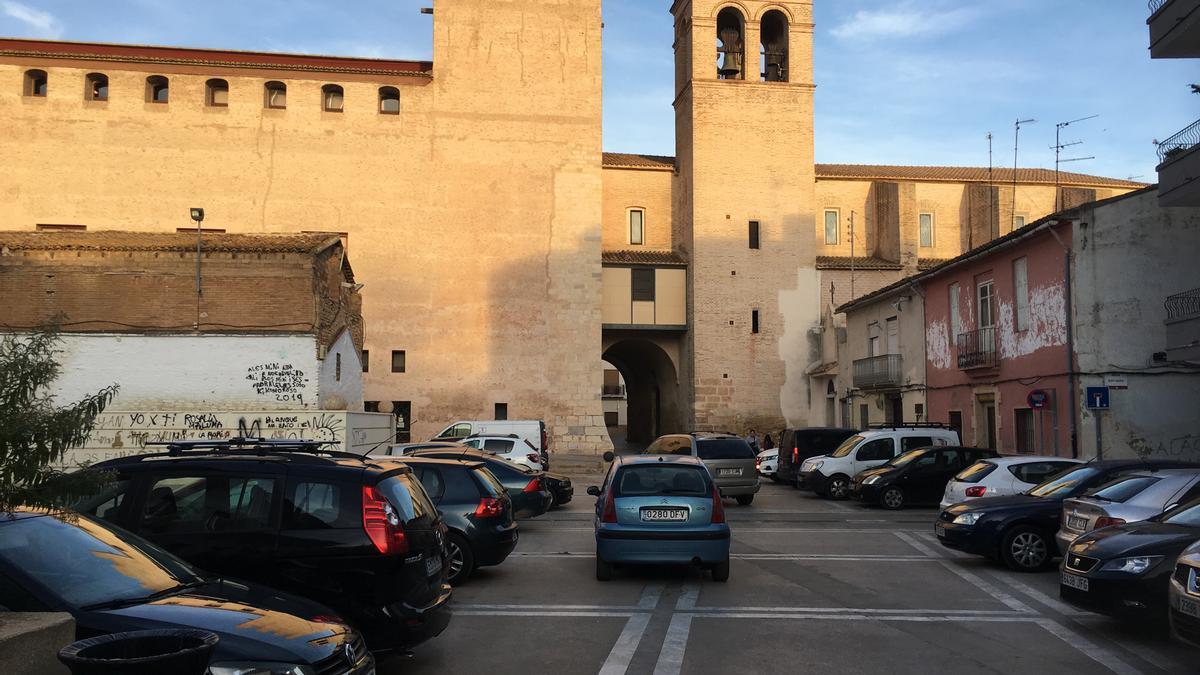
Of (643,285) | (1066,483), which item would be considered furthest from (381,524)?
(643,285)

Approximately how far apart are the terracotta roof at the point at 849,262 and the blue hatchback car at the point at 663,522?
3586 centimetres

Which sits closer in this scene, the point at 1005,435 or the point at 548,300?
the point at 1005,435

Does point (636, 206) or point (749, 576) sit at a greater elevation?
point (636, 206)

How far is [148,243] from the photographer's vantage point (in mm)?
23094

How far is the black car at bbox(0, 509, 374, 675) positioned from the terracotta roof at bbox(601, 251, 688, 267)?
38607 mm

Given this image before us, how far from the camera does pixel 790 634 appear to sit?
8.70m

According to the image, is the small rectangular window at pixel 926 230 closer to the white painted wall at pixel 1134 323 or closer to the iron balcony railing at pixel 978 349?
the iron balcony railing at pixel 978 349

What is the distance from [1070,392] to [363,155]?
28.9 m

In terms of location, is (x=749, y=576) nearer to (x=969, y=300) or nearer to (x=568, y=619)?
(x=568, y=619)

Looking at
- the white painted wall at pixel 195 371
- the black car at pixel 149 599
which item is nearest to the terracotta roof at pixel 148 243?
the white painted wall at pixel 195 371

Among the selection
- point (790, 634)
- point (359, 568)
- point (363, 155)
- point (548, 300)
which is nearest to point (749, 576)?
point (790, 634)

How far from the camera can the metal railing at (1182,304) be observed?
69.8ft

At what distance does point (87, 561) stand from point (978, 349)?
25.4 m

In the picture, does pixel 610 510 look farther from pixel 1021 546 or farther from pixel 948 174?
pixel 948 174
